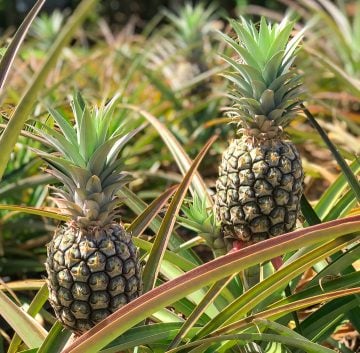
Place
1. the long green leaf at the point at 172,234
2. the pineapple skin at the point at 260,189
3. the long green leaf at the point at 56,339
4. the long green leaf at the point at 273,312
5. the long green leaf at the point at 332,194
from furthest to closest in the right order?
1. the long green leaf at the point at 332,194
2. the long green leaf at the point at 172,234
3. the pineapple skin at the point at 260,189
4. the long green leaf at the point at 56,339
5. the long green leaf at the point at 273,312

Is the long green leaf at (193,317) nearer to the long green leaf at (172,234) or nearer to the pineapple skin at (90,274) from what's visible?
the pineapple skin at (90,274)

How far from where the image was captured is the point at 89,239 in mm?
1207

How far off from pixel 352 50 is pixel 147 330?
256 centimetres

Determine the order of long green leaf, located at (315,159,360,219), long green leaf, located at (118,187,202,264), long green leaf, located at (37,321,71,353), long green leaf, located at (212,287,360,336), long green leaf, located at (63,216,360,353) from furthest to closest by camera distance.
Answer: long green leaf, located at (315,159,360,219)
long green leaf, located at (118,187,202,264)
long green leaf, located at (37,321,71,353)
long green leaf, located at (212,287,360,336)
long green leaf, located at (63,216,360,353)

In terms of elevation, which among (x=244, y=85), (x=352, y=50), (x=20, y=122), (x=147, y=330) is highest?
(x=352, y=50)

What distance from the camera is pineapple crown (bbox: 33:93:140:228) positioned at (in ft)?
3.92

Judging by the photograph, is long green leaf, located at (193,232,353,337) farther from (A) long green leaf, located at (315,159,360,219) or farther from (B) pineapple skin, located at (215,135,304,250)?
(A) long green leaf, located at (315,159,360,219)

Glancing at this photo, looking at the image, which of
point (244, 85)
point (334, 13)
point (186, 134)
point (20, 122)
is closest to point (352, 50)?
point (334, 13)

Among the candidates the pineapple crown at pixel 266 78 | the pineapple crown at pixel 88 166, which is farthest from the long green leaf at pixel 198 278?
the pineapple crown at pixel 266 78

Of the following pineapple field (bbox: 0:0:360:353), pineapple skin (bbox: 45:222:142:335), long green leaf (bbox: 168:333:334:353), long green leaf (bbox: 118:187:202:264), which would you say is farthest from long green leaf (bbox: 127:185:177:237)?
long green leaf (bbox: 168:333:334:353)

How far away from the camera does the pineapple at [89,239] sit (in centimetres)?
119

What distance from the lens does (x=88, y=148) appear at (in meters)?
1.21

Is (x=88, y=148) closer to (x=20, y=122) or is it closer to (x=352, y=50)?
(x=20, y=122)

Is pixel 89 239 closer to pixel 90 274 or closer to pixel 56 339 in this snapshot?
pixel 90 274
